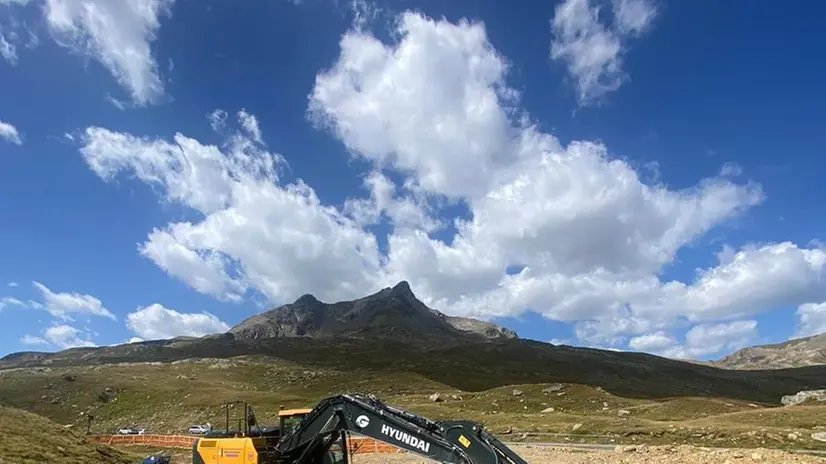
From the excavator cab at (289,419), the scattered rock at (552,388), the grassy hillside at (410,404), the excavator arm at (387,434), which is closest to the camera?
the excavator arm at (387,434)

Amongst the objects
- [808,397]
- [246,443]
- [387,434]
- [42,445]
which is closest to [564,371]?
[808,397]

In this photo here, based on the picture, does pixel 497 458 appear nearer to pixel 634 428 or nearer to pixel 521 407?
pixel 634 428

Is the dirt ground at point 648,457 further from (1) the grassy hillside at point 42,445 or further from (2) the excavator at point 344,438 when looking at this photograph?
(1) the grassy hillside at point 42,445

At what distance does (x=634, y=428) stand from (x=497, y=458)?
34.9 metres

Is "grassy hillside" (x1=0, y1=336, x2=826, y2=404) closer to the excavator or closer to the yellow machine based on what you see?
the yellow machine

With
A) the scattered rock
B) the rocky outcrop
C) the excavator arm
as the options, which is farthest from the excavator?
the scattered rock

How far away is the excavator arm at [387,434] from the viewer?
1302 centimetres

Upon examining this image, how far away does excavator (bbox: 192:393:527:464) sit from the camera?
43.0ft

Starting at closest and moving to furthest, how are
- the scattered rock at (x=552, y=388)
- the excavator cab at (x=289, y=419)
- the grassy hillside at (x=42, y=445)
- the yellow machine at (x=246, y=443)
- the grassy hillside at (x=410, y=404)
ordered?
the yellow machine at (x=246, y=443) → the excavator cab at (x=289, y=419) → the grassy hillside at (x=42, y=445) → the grassy hillside at (x=410, y=404) → the scattered rock at (x=552, y=388)

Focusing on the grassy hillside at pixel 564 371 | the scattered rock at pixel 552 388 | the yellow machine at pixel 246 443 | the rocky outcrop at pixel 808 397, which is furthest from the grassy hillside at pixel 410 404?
the yellow machine at pixel 246 443

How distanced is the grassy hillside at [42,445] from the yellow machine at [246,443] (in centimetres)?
1195

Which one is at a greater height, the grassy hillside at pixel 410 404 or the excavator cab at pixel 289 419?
the grassy hillside at pixel 410 404

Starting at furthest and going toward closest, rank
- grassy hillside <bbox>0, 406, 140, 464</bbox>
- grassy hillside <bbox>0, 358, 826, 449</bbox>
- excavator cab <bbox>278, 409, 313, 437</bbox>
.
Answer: grassy hillside <bbox>0, 358, 826, 449</bbox> → grassy hillside <bbox>0, 406, 140, 464</bbox> → excavator cab <bbox>278, 409, 313, 437</bbox>

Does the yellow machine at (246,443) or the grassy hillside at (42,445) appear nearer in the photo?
the yellow machine at (246,443)
